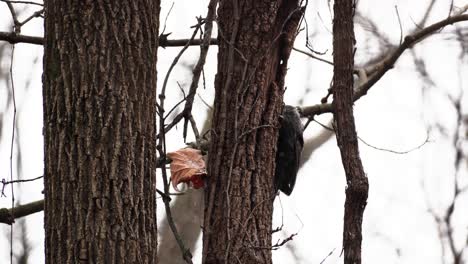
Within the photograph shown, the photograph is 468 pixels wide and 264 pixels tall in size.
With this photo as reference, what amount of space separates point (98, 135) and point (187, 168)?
94 centimetres

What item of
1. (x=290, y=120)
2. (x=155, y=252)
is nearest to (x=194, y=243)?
(x=290, y=120)

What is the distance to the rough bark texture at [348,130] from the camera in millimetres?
2949

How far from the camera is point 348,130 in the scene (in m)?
3.05

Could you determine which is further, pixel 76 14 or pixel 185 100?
pixel 185 100

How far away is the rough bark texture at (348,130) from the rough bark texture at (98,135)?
66cm

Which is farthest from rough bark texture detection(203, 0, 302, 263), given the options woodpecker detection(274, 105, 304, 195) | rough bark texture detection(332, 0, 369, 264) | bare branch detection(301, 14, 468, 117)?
bare branch detection(301, 14, 468, 117)

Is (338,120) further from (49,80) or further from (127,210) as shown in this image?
(49,80)

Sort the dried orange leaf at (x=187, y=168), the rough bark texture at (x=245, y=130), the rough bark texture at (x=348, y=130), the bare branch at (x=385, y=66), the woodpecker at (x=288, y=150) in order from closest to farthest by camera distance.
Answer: the rough bark texture at (x=348, y=130)
the rough bark texture at (x=245, y=130)
the dried orange leaf at (x=187, y=168)
the woodpecker at (x=288, y=150)
the bare branch at (x=385, y=66)

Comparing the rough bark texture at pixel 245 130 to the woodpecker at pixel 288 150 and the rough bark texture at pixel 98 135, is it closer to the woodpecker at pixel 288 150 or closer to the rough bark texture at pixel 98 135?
the woodpecker at pixel 288 150

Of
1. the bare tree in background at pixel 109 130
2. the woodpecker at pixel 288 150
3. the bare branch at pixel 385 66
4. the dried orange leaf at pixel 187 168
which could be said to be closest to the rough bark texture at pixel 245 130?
the dried orange leaf at pixel 187 168

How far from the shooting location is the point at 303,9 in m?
4.16

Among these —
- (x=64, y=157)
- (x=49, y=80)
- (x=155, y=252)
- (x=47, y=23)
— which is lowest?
(x=155, y=252)

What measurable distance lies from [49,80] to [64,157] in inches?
11.3

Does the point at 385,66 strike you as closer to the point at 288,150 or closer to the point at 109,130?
the point at 288,150
